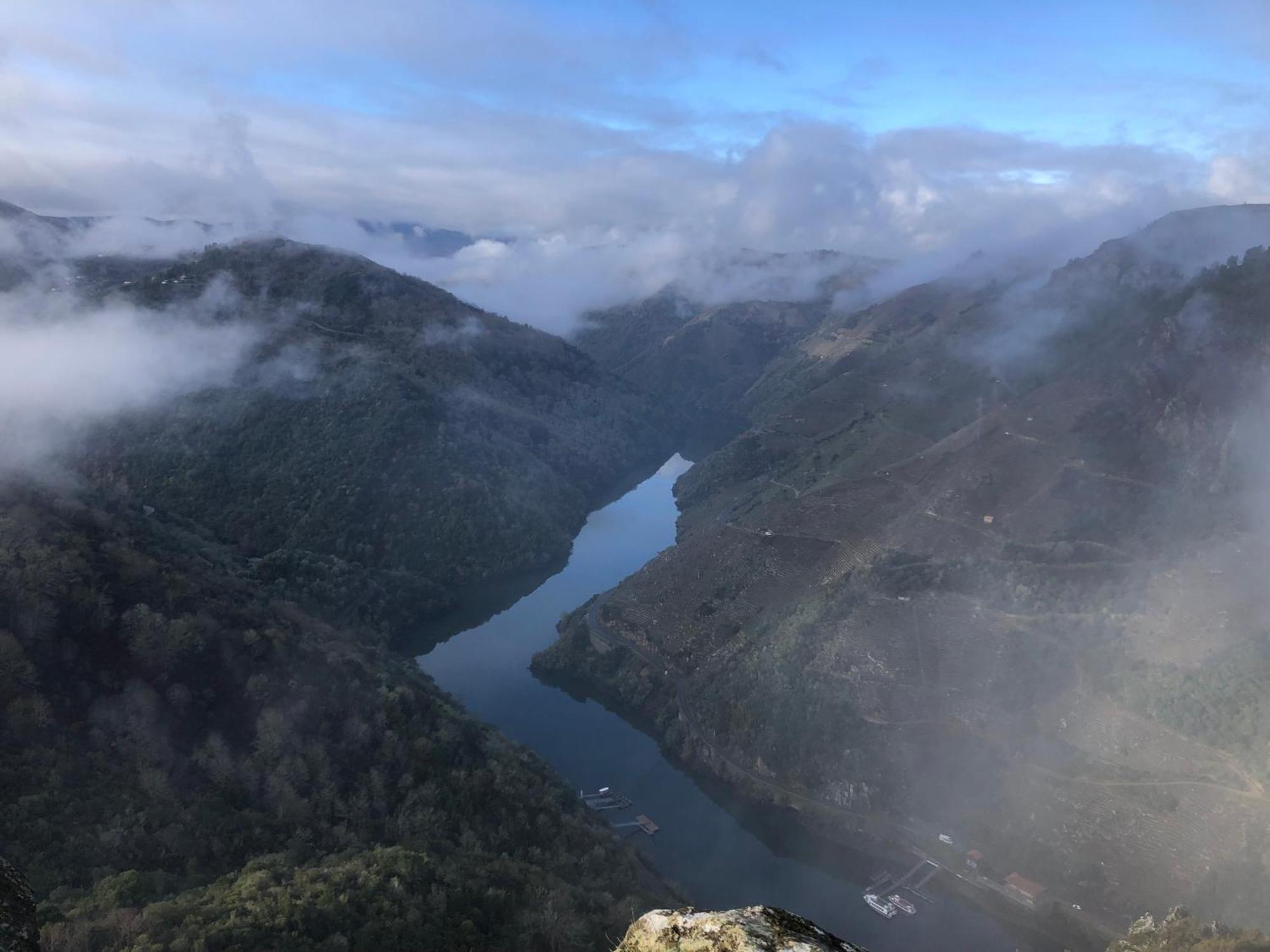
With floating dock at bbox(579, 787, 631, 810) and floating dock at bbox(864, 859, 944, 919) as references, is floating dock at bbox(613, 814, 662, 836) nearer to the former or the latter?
floating dock at bbox(579, 787, 631, 810)

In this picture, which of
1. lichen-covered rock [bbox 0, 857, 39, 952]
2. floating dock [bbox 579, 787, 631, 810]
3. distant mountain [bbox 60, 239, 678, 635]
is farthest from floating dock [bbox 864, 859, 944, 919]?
distant mountain [bbox 60, 239, 678, 635]

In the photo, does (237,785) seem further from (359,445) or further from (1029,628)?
(359,445)

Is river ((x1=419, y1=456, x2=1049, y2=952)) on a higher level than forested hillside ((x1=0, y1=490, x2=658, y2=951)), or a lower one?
lower

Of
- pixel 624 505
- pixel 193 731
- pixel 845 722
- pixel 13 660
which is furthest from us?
pixel 624 505

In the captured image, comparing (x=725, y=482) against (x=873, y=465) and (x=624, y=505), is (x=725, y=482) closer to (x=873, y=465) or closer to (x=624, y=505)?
(x=624, y=505)

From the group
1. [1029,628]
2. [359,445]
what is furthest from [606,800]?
[359,445]

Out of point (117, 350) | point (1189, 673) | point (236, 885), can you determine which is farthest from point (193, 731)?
point (117, 350)
